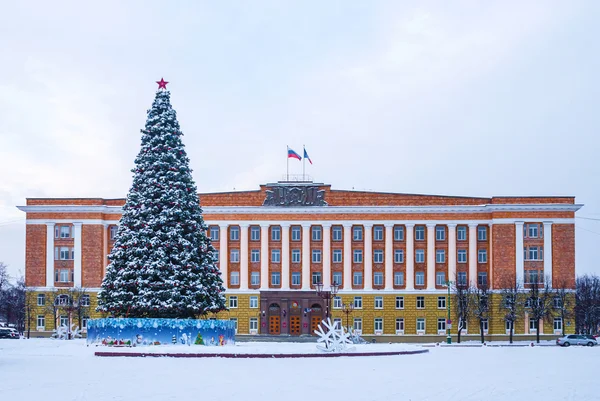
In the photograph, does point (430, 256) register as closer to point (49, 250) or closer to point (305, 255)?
point (305, 255)

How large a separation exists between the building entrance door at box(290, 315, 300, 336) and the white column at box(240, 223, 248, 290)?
17.3 ft

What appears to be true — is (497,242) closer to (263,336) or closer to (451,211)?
(451,211)

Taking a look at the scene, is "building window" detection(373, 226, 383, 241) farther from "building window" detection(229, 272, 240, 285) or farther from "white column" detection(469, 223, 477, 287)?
"building window" detection(229, 272, 240, 285)

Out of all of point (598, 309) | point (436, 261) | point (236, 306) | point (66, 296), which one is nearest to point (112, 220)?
point (66, 296)

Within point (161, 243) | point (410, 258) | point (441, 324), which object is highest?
point (161, 243)

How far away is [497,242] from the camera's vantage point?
81.4 metres

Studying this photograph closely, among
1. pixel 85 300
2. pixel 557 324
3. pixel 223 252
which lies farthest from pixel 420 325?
pixel 85 300

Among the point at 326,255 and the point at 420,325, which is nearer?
the point at 420,325

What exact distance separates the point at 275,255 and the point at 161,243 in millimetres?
36875

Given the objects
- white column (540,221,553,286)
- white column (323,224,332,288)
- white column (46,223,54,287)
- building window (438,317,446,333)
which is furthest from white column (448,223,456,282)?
white column (46,223,54,287)

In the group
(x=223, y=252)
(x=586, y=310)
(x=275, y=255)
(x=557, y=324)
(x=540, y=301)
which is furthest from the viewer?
(x=586, y=310)

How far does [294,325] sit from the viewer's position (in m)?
82.3

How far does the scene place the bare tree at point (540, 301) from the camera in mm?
77312

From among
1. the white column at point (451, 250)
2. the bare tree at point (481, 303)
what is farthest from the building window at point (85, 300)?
the bare tree at point (481, 303)
